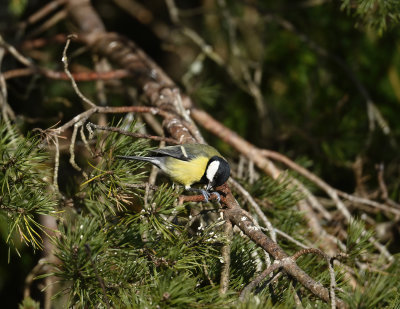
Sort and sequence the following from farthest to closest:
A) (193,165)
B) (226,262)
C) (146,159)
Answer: (193,165) → (146,159) → (226,262)

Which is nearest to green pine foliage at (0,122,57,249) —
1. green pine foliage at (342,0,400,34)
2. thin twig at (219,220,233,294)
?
thin twig at (219,220,233,294)

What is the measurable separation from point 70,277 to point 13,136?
0.55 m

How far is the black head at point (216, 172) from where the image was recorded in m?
1.63

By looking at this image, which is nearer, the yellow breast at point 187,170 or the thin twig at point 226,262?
the thin twig at point 226,262

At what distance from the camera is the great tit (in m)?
1.65

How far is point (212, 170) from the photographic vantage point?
1.80 meters

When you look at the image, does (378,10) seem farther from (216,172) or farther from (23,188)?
(23,188)

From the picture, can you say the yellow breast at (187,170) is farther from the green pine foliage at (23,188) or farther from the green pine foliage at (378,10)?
the green pine foliage at (378,10)

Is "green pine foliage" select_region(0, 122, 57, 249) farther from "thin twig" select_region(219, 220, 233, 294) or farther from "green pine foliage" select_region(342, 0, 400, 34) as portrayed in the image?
"green pine foliage" select_region(342, 0, 400, 34)

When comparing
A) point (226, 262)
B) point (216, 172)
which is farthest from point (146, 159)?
point (226, 262)

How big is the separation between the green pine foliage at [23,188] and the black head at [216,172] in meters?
0.57

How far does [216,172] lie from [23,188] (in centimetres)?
70

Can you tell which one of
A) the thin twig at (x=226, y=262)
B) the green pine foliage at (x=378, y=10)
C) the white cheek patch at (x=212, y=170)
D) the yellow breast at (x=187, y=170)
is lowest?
the yellow breast at (x=187, y=170)

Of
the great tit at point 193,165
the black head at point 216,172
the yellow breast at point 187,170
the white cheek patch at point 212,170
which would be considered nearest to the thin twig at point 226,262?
the great tit at point 193,165
